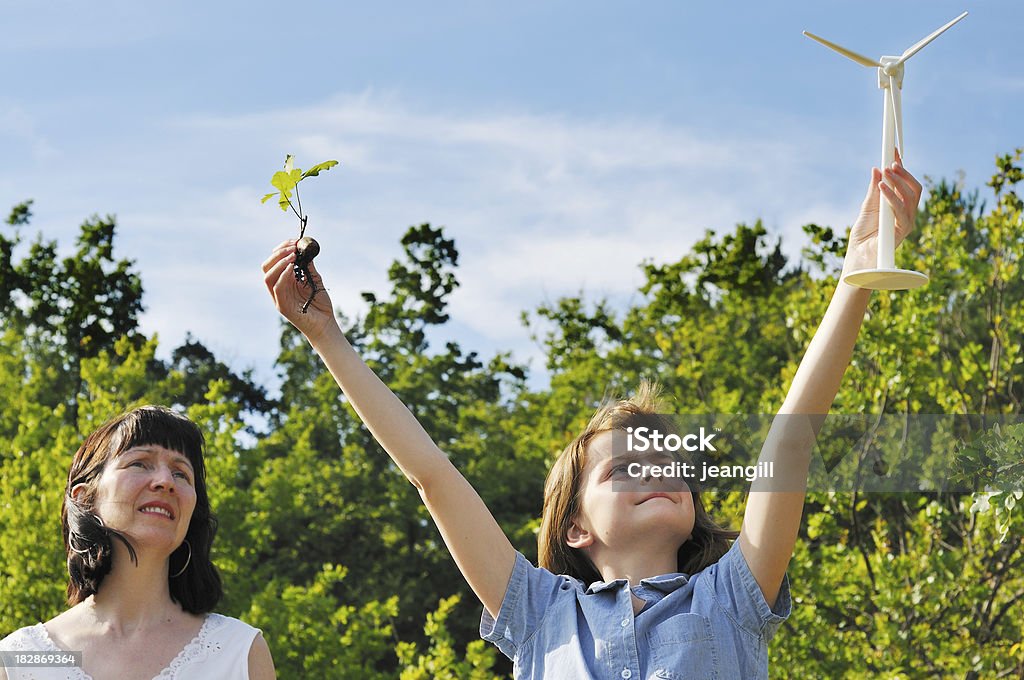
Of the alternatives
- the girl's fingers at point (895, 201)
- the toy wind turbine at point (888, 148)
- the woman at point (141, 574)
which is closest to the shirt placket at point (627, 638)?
the toy wind turbine at point (888, 148)

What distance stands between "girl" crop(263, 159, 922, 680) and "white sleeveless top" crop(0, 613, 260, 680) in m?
0.81

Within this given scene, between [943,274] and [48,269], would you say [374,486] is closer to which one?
[48,269]

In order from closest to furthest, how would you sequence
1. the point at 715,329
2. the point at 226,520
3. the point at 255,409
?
1. the point at 226,520
2. the point at 715,329
3. the point at 255,409

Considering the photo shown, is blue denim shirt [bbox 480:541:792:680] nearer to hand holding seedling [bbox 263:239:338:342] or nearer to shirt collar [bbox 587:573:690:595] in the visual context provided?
shirt collar [bbox 587:573:690:595]

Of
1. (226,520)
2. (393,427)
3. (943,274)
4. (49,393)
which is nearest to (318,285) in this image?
(393,427)

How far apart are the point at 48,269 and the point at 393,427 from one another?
13.7 m

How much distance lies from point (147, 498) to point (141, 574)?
0.20 metres

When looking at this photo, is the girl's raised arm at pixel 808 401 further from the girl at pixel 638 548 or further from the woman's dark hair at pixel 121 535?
the woman's dark hair at pixel 121 535

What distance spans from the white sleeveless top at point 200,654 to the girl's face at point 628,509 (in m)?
0.91

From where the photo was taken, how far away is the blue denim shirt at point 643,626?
2123 millimetres

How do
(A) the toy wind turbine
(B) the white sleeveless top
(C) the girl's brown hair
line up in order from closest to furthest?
(A) the toy wind turbine, (C) the girl's brown hair, (B) the white sleeveless top

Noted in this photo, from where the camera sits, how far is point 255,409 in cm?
1784

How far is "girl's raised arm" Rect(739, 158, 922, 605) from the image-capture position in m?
2.08

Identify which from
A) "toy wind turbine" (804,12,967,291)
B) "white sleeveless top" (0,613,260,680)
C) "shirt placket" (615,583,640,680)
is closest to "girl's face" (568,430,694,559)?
"shirt placket" (615,583,640,680)
